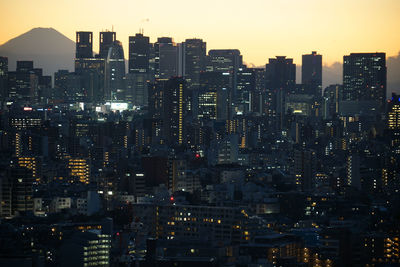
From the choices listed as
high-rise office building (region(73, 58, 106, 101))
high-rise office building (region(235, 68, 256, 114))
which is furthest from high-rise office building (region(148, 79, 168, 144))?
high-rise office building (region(73, 58, 106, 101))

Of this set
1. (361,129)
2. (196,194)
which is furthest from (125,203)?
(361,129)

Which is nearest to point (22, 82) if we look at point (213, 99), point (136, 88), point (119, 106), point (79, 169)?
point (119, 106)

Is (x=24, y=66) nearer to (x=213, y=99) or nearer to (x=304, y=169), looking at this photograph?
(x=213, y=99)

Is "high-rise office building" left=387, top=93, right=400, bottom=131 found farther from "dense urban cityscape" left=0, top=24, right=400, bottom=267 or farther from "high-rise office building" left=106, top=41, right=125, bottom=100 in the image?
"high-rise office building" left=106, top=41, right=125, bottom=100

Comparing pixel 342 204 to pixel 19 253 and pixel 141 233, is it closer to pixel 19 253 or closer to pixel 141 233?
pixel 141 233

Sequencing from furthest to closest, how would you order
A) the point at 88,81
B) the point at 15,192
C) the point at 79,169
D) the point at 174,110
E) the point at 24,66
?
the point at 88,81
the point at 24,66
the point at 174,110
the point at 79,169
the point at 15,192
